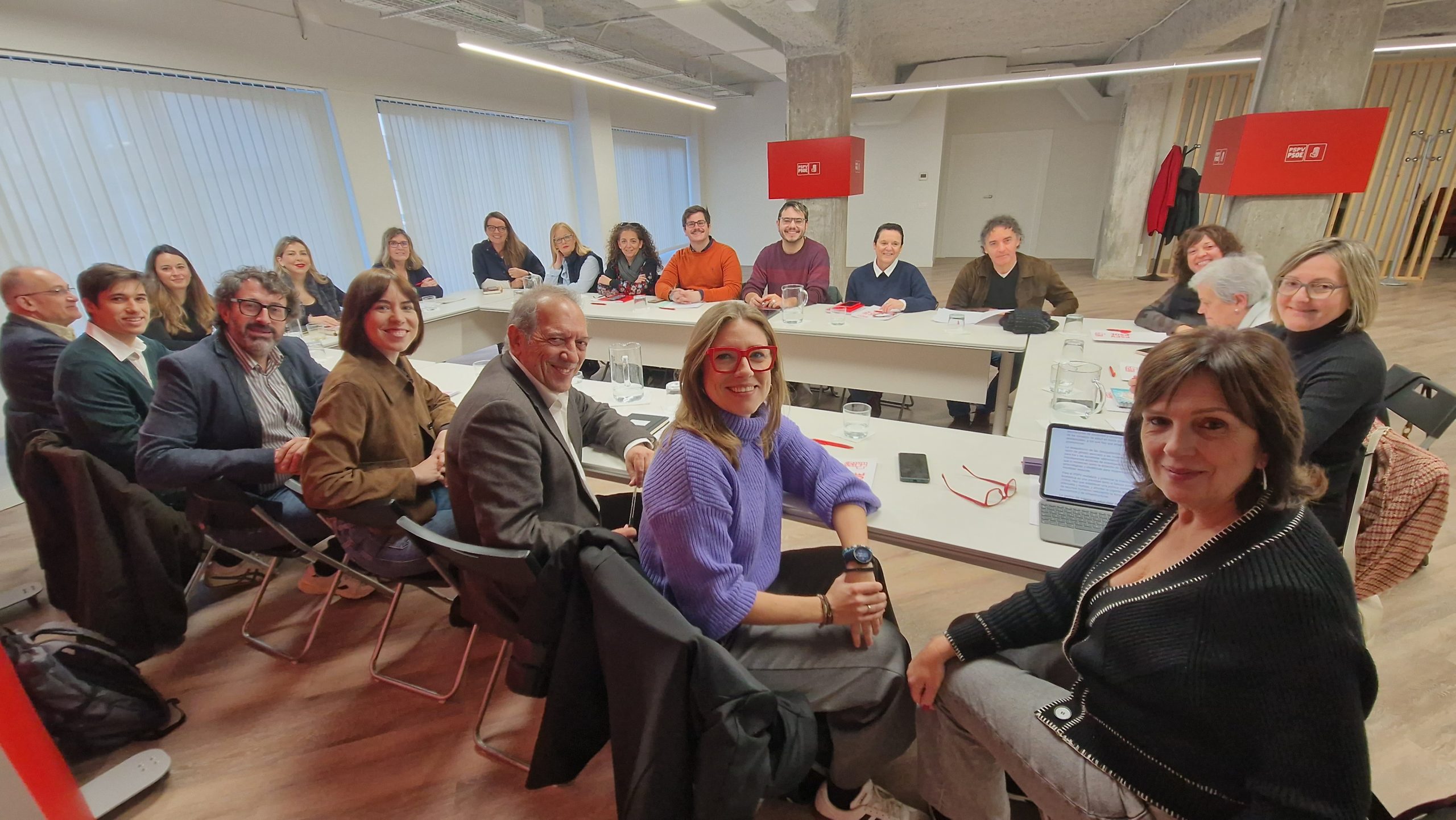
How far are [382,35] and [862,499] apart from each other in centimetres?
627

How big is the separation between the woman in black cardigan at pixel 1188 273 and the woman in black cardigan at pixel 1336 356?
4.46ft

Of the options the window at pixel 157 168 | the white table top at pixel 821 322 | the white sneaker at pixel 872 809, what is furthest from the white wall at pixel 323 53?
the white sneaker at pixel 872 809

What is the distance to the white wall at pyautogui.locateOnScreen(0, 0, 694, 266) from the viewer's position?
11.6 feet

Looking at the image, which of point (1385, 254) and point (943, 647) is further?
point (1385, 254)

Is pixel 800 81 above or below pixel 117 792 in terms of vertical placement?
above

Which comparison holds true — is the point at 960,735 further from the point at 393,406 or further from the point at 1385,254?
the point at 1385,254

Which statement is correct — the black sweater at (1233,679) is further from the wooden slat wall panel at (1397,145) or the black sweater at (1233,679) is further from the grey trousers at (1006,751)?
the wooden slat wall panel at (1397,145)

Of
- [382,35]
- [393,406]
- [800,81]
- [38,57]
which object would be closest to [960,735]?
[393,406]

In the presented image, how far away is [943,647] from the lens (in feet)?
4.25

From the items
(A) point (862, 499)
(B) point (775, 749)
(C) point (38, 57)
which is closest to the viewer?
(B) point (775, 749)

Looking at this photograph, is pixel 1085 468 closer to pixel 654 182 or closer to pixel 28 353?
pixel 28 353

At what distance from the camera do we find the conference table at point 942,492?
58.1 inches

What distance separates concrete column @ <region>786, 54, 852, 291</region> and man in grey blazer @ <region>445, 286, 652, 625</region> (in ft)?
15.6

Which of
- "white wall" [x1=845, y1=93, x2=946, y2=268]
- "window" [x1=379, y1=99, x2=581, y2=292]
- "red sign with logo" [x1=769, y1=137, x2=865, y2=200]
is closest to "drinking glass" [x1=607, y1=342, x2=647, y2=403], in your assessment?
"red sign with logo" [x1=769, y1=137, x2=865, y2=200]
